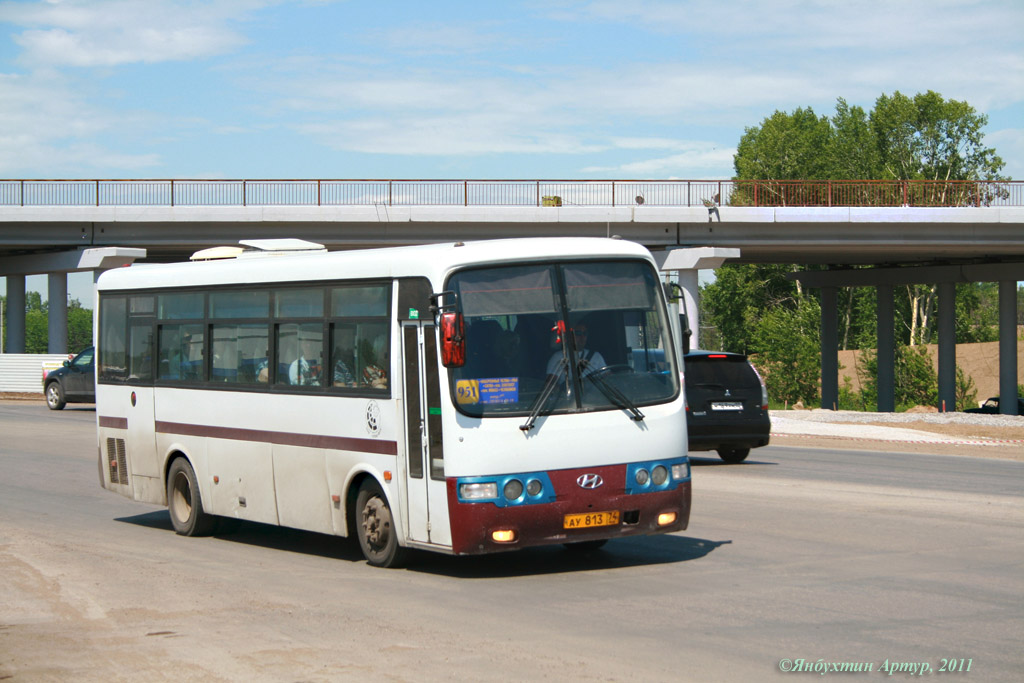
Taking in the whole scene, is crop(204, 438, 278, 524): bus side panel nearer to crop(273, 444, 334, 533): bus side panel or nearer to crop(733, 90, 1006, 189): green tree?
crop(273, 444, 334, 533): bus side panel

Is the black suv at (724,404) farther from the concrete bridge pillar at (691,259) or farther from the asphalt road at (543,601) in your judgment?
the concrete bridge pillar at (691,259)

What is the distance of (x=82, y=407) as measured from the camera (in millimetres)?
39344

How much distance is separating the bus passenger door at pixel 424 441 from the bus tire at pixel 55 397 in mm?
29617

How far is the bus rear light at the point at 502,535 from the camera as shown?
9594 mm

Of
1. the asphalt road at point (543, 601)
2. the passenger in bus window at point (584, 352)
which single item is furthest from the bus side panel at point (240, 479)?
the passenger in bus window at point (584, 352)

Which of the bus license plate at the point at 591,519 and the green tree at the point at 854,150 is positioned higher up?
the green tree at the point at 854,150

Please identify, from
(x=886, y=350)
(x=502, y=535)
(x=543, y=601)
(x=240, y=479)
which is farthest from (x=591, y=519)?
(x=886, y=350)

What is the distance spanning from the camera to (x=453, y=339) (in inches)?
373

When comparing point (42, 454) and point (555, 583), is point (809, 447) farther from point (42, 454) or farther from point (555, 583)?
point (555, 583)

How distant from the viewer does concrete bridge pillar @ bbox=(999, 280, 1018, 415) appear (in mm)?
50781

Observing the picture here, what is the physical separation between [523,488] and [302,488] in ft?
8.44

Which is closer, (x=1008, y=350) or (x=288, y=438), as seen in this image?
(x=288, y=438)

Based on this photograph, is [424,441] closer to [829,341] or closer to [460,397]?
[460,397]

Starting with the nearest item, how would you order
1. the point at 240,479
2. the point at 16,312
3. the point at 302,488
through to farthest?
the point at 302,488, the point at 240,479, the point at 16,312
